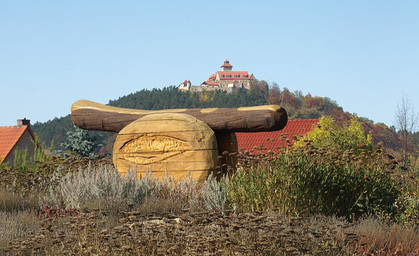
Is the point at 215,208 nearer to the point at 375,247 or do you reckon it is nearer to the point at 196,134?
the point at 196,134

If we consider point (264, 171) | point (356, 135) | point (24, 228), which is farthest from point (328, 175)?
point (356, 135)

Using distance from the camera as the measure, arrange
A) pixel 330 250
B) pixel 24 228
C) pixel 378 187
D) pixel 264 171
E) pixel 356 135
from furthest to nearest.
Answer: pixel 356 135 → pixel 378 187 → pixel 264 171 → pixel 24 228 → pixel 330 250

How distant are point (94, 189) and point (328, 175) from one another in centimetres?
404

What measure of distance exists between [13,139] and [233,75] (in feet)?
421

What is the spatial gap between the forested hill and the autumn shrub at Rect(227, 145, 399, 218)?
66.6 m

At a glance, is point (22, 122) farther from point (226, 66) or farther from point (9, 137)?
point (226, 66)

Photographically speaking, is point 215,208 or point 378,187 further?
point 378,187

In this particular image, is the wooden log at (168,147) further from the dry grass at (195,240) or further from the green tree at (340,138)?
the green tree at (340,138)

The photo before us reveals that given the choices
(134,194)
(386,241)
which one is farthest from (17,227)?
(386,241)

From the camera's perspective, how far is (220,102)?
109875mm

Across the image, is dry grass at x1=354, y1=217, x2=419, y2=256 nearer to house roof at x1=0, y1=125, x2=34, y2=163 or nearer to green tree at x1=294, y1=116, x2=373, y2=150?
green tree at x1=294, y1=116, x2=373, y2=150

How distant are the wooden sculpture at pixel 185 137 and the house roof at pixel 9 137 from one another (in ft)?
77.0

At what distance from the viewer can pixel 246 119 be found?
1140cm

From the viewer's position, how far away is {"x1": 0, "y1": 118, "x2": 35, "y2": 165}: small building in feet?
109
